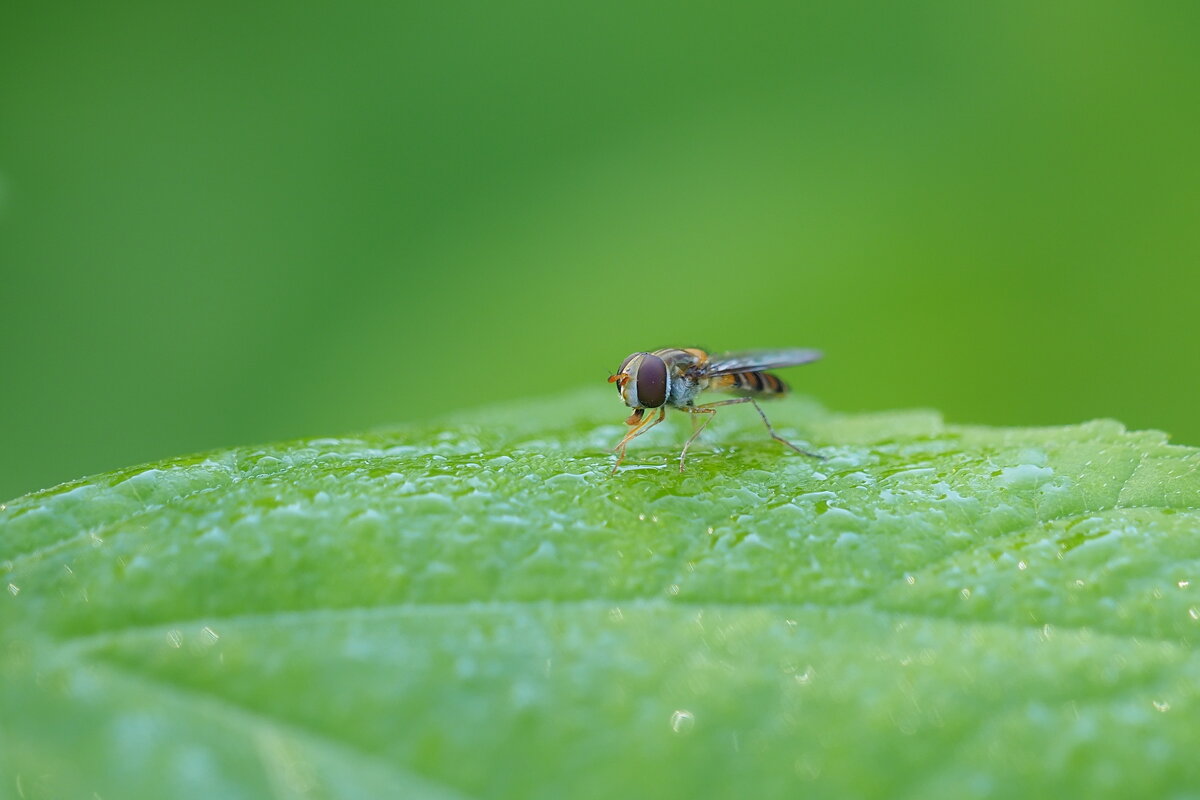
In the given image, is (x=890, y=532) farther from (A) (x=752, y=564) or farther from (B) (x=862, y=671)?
(B) (x=862, y=671)

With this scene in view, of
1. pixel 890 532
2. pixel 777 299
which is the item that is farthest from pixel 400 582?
pixel 777 299

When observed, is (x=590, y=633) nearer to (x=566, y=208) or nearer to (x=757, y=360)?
(x=757, y=360)

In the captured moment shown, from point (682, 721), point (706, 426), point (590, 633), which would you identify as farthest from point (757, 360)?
point (682, 721)

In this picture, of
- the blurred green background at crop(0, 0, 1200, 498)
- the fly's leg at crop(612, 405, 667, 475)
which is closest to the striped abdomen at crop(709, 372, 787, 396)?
the fly's leg at crop(612, 405, 667, 475)

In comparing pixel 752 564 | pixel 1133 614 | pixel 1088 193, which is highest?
pixel 1088 193

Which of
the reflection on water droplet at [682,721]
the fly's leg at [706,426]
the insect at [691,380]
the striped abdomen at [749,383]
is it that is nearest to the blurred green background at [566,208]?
the striped abdomen at [749,383]
